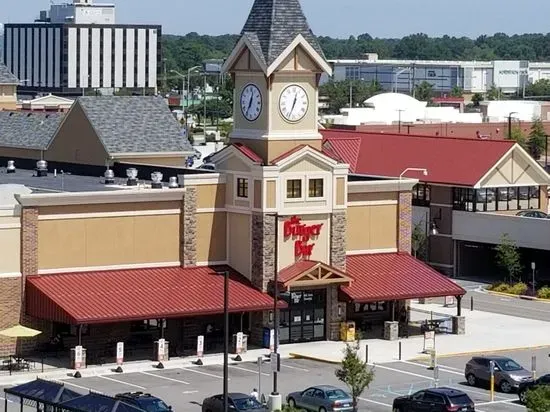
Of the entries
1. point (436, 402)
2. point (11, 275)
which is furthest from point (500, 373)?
point (11, 275)

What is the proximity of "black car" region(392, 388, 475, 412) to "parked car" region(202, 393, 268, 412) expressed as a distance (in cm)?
520

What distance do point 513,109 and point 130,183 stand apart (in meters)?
113

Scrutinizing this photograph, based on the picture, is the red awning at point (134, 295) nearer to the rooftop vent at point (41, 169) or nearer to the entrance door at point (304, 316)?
the entrance door at point (304, 316)

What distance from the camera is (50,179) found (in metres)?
89.7

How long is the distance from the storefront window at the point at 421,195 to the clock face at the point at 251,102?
102ft

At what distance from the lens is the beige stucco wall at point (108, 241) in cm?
6844

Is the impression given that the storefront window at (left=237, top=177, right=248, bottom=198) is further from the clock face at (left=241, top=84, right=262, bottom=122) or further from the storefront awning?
the storefront awning

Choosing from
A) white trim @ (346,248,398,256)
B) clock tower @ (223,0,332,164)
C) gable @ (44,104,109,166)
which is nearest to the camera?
clock tower @ (223,0,332,164)

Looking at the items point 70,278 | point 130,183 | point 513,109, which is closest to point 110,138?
point 130,183

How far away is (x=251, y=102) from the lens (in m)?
73.5

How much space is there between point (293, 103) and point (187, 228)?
282 inches

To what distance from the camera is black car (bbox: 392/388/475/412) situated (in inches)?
2195

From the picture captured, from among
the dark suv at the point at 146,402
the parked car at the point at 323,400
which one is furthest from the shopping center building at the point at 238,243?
the dark suv at the point at 146,402

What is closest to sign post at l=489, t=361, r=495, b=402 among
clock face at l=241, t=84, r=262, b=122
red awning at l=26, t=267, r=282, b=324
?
red awning at l=26, t=267, r=282, b=324
